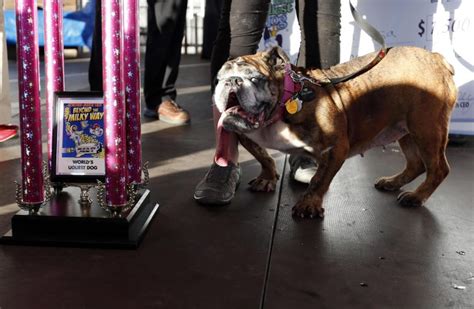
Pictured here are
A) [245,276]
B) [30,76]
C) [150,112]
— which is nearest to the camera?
[245,276]

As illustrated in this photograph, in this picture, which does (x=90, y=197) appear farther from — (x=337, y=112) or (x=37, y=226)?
(x=337, y=112)

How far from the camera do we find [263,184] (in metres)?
2.94

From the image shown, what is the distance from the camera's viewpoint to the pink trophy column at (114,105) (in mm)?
2031

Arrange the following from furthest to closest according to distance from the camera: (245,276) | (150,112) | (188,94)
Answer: (188,94), (150,112), (245,276)

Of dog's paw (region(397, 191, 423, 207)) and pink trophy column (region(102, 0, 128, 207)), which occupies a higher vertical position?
pink trophy column (region(102, 0, 128, 207))

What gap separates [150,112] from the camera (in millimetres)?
4562

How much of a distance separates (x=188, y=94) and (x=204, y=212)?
10.7 ft

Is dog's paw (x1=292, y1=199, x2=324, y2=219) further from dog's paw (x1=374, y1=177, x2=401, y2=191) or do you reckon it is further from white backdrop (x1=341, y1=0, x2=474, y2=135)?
white backdrop (x1=341, y1=0, x2=474, y2=135)

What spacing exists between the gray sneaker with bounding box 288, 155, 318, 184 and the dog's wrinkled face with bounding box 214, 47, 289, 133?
25.5 inches

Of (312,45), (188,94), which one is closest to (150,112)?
(188,94)

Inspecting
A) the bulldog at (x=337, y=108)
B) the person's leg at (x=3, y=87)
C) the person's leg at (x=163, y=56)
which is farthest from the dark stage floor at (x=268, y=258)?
the person's leg at (x=163, y=56)

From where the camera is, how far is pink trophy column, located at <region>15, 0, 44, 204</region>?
206cm

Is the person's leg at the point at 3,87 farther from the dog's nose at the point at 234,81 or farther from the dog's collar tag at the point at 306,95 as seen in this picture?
the dog's collar tag at the point at 306,95

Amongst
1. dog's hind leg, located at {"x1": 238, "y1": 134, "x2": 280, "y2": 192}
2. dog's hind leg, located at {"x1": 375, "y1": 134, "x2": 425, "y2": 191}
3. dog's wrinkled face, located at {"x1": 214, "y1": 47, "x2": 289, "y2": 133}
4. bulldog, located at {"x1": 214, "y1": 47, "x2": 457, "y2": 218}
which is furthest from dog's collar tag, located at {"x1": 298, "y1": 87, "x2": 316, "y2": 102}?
dog's hind leg, located at {"x1": 375, "y1": 134, "x2": 425, "y2": 191}
